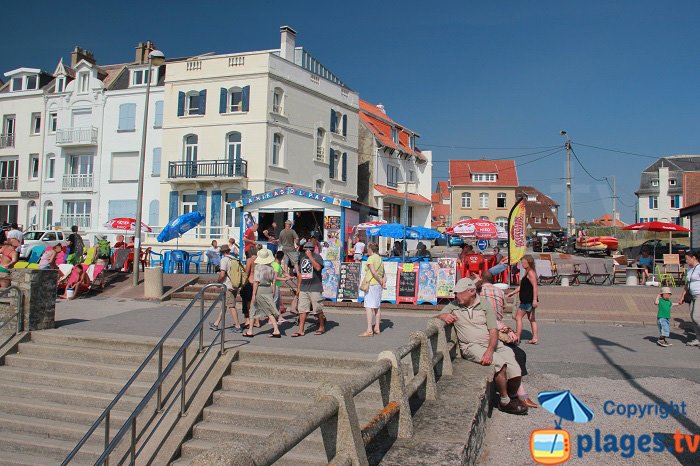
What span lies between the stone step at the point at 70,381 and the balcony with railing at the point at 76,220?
30.5m

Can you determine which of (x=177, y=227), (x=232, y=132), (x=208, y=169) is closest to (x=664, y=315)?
(x=177, y=227)

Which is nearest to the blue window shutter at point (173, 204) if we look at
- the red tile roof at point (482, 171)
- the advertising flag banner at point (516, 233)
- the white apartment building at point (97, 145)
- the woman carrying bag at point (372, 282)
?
the white apartment building at point (97, 145)

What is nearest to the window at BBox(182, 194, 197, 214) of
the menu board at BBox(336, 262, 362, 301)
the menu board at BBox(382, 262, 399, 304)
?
the menu board at BBox(336, 262, 362, 301)

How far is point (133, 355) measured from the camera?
9.47m

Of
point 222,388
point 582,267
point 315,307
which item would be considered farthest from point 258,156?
point 222,388

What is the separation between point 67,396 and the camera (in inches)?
343

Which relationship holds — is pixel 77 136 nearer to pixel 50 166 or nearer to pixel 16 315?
pixel 50 166

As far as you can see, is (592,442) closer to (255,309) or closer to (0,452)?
(255,309)

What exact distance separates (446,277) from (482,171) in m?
58.8

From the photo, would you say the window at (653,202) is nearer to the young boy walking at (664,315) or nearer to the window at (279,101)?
the window at (279,101)

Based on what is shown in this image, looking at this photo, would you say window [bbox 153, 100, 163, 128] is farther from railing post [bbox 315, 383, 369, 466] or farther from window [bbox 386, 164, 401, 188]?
railing post [bbox 315, 383, 369, 466]

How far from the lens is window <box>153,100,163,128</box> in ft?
119

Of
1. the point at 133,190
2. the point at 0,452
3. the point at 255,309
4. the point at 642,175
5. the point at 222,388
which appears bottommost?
the point at 0,452

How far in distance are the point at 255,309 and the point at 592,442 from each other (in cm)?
668
